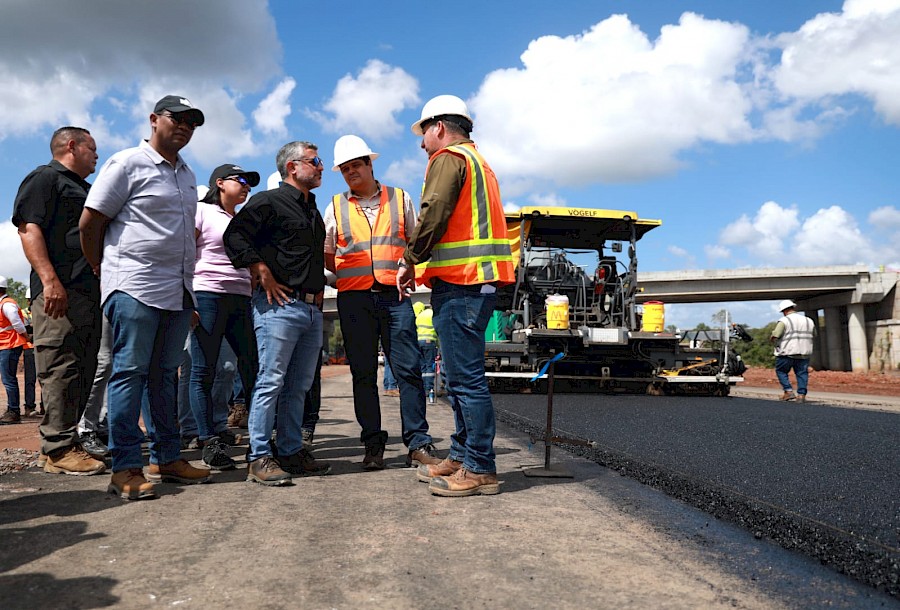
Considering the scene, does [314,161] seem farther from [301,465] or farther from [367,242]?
[301,465]

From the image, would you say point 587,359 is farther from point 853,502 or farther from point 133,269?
point 133,269

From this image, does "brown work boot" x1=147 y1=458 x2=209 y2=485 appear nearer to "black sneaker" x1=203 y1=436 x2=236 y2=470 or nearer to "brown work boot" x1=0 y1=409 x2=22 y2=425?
"black sneaker" x1=203 y1=436 x2=236 y2=470

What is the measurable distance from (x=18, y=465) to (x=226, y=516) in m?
1.97

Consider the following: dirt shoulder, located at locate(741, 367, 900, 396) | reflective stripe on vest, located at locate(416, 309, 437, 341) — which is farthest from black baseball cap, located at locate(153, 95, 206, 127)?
dirt shoulder, located at locate(741, 367, 900, 396)

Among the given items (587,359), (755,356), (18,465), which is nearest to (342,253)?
(18,465)

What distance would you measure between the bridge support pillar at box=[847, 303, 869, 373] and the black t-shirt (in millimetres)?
41491

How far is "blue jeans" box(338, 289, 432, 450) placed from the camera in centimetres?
382

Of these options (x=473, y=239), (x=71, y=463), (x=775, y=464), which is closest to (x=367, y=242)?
(x=473, y=239)

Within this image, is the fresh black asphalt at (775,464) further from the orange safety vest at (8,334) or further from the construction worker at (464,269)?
the orange safety vest at (8,334)

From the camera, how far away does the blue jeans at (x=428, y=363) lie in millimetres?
8969

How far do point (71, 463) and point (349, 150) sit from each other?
238cm

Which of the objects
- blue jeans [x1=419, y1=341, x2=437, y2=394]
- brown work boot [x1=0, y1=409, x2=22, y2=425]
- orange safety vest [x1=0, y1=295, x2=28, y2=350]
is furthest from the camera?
blue jeans [x1=419, y1=341, x2=437, y2=394]

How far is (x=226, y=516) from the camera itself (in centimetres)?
256

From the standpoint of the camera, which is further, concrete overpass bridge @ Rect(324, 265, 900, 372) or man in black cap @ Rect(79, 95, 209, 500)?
concrete overpass bridge @ Rect(324, 265, 900, 372)
